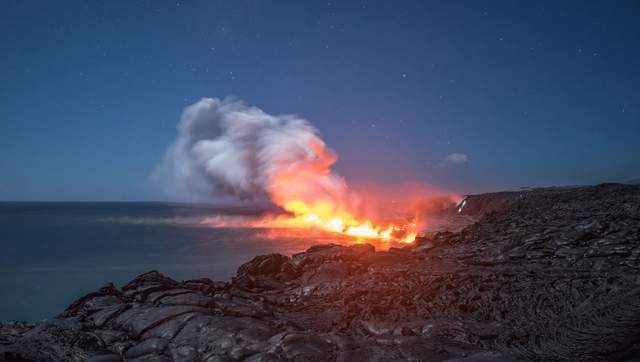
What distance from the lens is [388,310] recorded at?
13.1 metres

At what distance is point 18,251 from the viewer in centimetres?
7131

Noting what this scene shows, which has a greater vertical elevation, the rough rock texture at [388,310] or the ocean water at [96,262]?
the rough rock texture at [388,310]

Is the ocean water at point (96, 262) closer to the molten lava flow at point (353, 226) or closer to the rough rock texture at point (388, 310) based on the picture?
the molten lava flow at point (353, 226)

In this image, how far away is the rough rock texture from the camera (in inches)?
389

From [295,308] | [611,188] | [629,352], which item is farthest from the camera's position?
[611,188]

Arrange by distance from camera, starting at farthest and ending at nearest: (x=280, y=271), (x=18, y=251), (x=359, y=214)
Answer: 1. (x=18, y=251)
2. (x=359, y=214)
3. (x=280, y=271)

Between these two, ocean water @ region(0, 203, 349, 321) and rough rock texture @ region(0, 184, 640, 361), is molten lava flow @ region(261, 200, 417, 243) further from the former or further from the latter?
rough rock texture @ region(0, 184, 640, 361)

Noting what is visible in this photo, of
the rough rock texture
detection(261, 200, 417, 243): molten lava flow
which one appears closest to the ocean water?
detection(261, 200, 417, 243): molten lava flow

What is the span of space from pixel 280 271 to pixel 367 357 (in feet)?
37.0

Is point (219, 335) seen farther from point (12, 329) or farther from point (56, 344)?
point (12, 329)

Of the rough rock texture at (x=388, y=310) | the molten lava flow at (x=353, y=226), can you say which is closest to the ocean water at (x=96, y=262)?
the molten lava flow at (x=353, y=226)

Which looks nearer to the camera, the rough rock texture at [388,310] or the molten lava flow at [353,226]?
the rough rock texture at [388,310]

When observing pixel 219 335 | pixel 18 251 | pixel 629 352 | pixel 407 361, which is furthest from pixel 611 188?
pixel 18 251

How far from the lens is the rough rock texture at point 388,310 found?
9.88 metres
